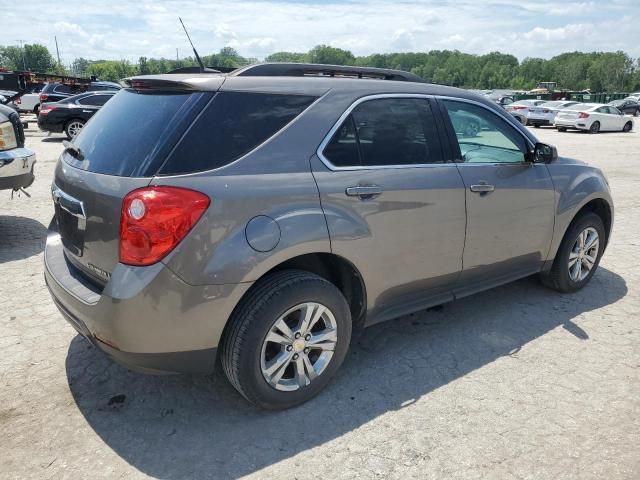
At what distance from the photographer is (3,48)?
553ft

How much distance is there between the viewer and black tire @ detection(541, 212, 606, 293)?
4.54 meters

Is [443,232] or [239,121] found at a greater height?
[239,121]

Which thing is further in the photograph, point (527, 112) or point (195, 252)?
point (527, 112)

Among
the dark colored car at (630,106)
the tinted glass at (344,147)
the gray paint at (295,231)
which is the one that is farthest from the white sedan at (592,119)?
the tinted glass at (344,147)

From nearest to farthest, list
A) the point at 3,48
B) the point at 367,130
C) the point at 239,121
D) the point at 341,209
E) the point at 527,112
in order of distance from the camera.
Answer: the point at 239,121 < the point at 341,209 < the point at 367,130 < the point at 527,112 < the point at 3,48

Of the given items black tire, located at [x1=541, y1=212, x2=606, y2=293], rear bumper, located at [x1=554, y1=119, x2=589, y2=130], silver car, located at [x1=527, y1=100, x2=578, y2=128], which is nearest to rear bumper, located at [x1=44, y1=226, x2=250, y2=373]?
black tire, located at [x1=541, y1=212, x2=606, y2=293]

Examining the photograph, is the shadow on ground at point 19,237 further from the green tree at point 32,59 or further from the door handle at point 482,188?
the green tree at point 32,59

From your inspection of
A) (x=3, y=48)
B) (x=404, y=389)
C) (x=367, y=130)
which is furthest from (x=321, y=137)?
(x=3, y=48)

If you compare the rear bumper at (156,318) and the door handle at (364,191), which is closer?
the rear bumper at (156,318)

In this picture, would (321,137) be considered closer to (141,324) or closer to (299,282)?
(299,282)

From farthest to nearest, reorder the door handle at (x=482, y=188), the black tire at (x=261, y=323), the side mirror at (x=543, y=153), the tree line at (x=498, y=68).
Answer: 1. the tree line at (x=498, y=68)
2. the side mirror at (x=543, y=153)
3. the door handle at (x=482, y=188)
4. the black tire at (x=261, y=323)

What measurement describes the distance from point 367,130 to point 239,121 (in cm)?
83

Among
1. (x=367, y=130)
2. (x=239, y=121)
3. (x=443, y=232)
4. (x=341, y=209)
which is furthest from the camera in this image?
(x=443, y=232)

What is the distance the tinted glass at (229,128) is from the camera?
259 centimetres
